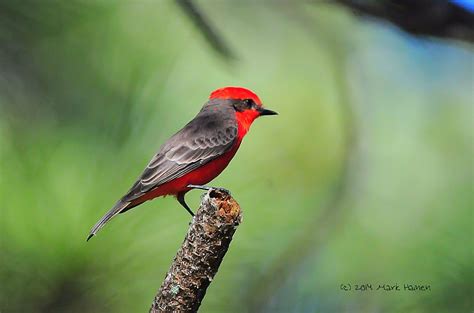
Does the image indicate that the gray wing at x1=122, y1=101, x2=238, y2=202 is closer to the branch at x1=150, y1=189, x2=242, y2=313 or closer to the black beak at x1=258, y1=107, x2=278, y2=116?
the black beak at x1=258, y1=107, x2=278, y2=116

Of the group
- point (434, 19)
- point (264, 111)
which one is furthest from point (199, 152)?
point (434, 19)

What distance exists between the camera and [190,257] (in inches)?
71.4

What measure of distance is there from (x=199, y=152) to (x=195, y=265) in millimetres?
1369


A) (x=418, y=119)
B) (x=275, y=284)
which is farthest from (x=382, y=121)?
(x=275, y=284)

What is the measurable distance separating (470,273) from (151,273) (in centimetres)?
87

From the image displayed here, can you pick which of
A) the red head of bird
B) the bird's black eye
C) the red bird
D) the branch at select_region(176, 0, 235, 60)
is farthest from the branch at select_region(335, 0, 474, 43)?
the bird's black eye

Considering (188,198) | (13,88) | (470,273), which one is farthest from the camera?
(188,198)

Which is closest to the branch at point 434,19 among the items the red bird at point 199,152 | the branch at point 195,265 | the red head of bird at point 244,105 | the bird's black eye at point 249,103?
the branch at point 195,265

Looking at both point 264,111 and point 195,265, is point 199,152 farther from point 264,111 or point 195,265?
point 195,265

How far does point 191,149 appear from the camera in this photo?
3172 mm

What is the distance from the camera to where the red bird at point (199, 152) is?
9.81 feet

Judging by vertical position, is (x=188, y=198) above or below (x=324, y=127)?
below

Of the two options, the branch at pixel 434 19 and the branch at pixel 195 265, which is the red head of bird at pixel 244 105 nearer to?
the branch at pixel 434 19

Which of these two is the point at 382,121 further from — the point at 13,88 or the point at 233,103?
the point at 13,88
